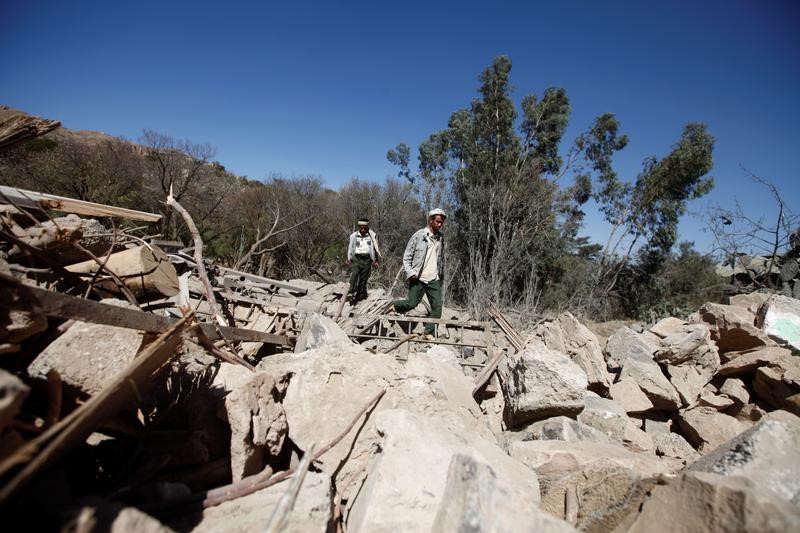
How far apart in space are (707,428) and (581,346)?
4.15 feet

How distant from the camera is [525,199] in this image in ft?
36.3

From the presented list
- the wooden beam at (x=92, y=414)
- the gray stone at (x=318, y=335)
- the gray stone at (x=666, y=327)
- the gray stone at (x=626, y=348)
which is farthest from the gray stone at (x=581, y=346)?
the wooden beam at (x=92, y=414)

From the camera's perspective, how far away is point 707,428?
3.14 meters

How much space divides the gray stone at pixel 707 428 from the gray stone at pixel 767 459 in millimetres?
2251

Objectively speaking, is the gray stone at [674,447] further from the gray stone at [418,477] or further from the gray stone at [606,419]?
the gray stone at [418,477]

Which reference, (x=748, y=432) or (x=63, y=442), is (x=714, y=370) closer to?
(x=748, y=432)

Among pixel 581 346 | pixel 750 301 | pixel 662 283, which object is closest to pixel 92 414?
pixel 581 346

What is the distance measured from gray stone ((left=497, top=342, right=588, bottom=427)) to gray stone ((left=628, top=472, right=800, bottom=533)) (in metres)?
1.24

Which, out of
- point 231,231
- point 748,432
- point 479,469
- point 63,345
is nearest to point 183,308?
point 63,345

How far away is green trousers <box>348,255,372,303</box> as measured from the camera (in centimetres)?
700

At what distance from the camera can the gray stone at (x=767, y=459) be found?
124 centimetres

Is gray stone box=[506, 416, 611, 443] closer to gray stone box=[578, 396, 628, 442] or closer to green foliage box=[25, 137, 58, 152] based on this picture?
gray stone box=[578, 396, 628, 442]

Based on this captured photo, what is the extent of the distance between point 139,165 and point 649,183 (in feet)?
69.9

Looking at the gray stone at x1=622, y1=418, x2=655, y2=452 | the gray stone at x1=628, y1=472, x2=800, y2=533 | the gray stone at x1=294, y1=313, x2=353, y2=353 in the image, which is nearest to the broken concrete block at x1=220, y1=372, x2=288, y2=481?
the gray stone at x1=294, y1=313, x2=353, y2=353
